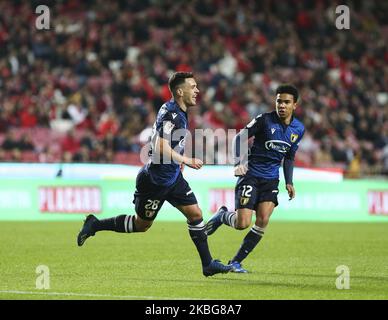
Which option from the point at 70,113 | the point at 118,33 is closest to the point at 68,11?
the point at 118,33

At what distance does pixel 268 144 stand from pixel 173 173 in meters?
1.51

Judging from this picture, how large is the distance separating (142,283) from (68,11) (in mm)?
18495

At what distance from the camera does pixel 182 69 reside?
82.1 ft

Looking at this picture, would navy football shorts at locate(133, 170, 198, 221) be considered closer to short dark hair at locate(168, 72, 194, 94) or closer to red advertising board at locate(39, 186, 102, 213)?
short dark hair at locate(168, 72, 194, 94)

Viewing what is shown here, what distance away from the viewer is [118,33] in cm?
2625

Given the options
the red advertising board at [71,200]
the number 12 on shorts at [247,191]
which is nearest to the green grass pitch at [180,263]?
the number 12 on shorts at [247,191]

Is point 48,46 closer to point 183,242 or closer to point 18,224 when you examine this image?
point 18,224

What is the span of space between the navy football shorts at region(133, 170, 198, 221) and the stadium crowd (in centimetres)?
1106

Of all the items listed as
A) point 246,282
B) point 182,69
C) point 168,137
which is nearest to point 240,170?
point 168,137

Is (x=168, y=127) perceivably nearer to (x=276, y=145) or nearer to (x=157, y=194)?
(x=157, y=194)

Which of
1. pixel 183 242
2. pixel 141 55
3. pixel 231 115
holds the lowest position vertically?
pixel 183 242

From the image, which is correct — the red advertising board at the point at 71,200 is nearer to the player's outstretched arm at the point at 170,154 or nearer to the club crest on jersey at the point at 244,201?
the club crest on jersey at the point at 244,201

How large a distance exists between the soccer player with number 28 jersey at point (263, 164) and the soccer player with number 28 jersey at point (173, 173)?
2.59 ft

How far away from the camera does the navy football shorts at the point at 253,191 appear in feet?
36.9
